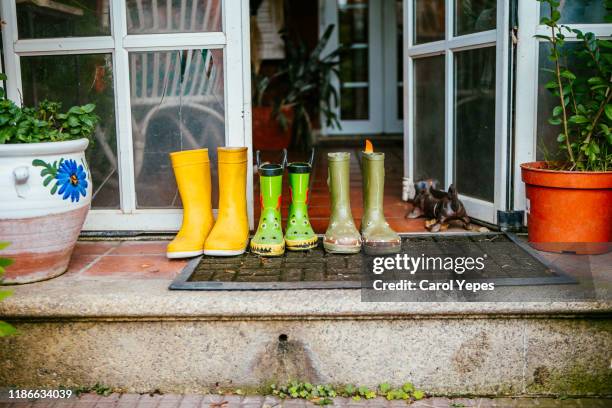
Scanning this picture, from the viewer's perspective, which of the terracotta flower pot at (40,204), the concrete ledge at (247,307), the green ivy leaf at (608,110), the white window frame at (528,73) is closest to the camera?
the concrete ledge at (247,307)

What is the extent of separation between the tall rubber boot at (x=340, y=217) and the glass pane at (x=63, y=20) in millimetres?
1025

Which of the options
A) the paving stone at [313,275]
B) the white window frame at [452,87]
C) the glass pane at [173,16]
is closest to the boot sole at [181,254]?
the paving stone at [313,275]

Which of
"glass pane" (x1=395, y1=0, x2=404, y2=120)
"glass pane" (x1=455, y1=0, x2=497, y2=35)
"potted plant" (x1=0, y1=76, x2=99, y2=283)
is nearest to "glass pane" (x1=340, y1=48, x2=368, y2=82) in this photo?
"glass pane" (x1=395, y1=0, x2=404, y2=120)

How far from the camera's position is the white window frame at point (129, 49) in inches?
100

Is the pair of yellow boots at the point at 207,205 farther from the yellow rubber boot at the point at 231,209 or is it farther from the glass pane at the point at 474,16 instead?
the glass pane at the point at 474,16

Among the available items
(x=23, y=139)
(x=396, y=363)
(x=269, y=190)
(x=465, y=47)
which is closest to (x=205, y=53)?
(x=269, y=190)

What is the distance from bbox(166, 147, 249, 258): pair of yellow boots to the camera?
2338mm

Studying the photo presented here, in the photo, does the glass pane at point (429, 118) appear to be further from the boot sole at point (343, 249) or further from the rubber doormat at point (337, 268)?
the boot sole at point (343, 249)

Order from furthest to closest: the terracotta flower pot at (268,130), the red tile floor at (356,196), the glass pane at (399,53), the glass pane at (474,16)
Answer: the glass pane at (399,53), the terracotta flower pot at (268,130), the red tile floor at (356,196), the glass pane at (474,16)

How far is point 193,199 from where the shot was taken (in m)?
2.43

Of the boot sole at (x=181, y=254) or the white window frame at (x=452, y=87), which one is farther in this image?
the white window frame at (x=452, y=87)

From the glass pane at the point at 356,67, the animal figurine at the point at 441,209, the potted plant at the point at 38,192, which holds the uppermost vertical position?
the glass pane at the point at 356,67

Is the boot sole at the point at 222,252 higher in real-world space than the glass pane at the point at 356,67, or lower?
lower

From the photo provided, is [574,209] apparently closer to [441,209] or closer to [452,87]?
[441,209]
